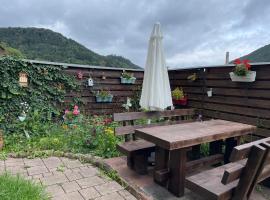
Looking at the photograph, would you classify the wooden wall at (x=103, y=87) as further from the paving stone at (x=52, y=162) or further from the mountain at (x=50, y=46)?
the mountain at (x=50, y=46)

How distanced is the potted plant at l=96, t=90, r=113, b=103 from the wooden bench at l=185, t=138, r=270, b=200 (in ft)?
13.5

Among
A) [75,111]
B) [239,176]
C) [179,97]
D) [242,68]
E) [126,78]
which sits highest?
[242,68]

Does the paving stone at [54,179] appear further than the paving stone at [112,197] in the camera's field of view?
Yes

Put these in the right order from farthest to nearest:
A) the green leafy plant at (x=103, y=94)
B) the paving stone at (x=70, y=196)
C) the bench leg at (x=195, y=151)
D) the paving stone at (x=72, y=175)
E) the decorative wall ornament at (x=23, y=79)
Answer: the green leafy plant at (x=103, y=94)
the decorative wall ornament at (x=23, y=79)
the bench leg at (x=195, y=151)
the paving stone at (x=72, y=175)
the paving stone at (x=70, y=196)

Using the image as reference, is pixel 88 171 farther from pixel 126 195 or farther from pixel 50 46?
pixel 50 46

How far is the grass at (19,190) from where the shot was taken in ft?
7.46

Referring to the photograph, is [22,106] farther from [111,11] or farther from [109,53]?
[109,53]

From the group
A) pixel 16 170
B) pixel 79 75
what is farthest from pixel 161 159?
pixel 79 75

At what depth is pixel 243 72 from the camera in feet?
12.6

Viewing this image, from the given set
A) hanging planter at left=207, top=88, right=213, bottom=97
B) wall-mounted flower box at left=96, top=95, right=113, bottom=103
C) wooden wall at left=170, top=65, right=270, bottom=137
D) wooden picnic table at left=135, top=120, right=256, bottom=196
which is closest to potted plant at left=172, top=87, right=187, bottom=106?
wooden wall at left=170, top=65, right=270, bottom=137

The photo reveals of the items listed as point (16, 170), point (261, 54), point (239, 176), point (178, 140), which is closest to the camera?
point (239, 176)

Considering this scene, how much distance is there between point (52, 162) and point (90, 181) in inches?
37.6

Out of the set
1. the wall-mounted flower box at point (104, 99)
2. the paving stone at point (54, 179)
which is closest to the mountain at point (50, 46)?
the wall-mounted flower box at point (104, 99)

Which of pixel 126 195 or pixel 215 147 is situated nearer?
pixel 126 195
